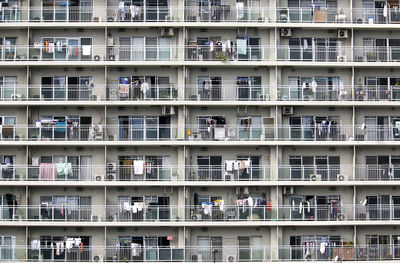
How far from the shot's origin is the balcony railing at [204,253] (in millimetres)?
52219

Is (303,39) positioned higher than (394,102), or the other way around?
(303,39)

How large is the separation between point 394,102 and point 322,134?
431 cm

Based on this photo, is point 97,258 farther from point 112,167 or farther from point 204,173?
point 204,173

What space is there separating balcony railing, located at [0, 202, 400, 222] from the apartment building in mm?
77

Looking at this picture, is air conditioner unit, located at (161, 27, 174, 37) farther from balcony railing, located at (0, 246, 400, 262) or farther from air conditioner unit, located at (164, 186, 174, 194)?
balcony railing, located at (0, 246, 400, 262)

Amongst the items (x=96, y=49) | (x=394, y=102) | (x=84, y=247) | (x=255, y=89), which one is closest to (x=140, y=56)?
(x=96, y=49)

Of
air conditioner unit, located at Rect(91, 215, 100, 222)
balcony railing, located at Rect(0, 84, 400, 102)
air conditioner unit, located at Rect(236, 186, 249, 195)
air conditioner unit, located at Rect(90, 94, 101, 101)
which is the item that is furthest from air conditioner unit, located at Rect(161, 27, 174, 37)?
air conditioner unit, located at Rect(91, 215, 100, 222)

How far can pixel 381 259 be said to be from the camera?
52.5 meters

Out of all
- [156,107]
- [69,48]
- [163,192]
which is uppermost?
[69,48]

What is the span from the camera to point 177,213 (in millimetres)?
52875

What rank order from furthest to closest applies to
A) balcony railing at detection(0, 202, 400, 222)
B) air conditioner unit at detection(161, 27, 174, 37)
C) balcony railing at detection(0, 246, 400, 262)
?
1. air conditioner unit at detection(161, 27, 174, 37)
2. balcony railing at detection(0, 202, 400, 222)
3. balcony railing at detection(0, 246, 400, 262)

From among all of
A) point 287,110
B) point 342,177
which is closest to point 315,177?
point 342,177

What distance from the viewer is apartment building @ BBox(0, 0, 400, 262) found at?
52.8 metres

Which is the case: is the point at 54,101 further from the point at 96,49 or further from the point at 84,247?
the point at 84,247
